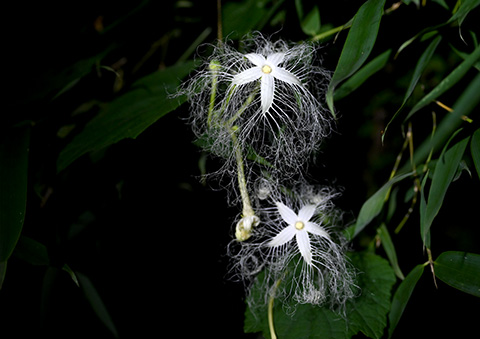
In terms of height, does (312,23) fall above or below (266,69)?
above

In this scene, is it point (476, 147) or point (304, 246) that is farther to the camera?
point (304, 246)

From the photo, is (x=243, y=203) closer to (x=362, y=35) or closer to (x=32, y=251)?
(x=362, y=35)

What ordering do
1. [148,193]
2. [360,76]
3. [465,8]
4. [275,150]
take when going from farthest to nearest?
[148,193] → [360,76] → [275,150] → [465,8]

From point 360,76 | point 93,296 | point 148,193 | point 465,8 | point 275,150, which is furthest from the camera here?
point 148,193

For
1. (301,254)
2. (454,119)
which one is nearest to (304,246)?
(301,254)

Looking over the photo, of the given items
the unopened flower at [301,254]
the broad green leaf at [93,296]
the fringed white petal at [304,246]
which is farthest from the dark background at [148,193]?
the fringed white petal at [304,246]

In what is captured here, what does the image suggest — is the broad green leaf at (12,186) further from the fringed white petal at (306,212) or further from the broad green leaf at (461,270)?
the broad green leaf at (461,270)
